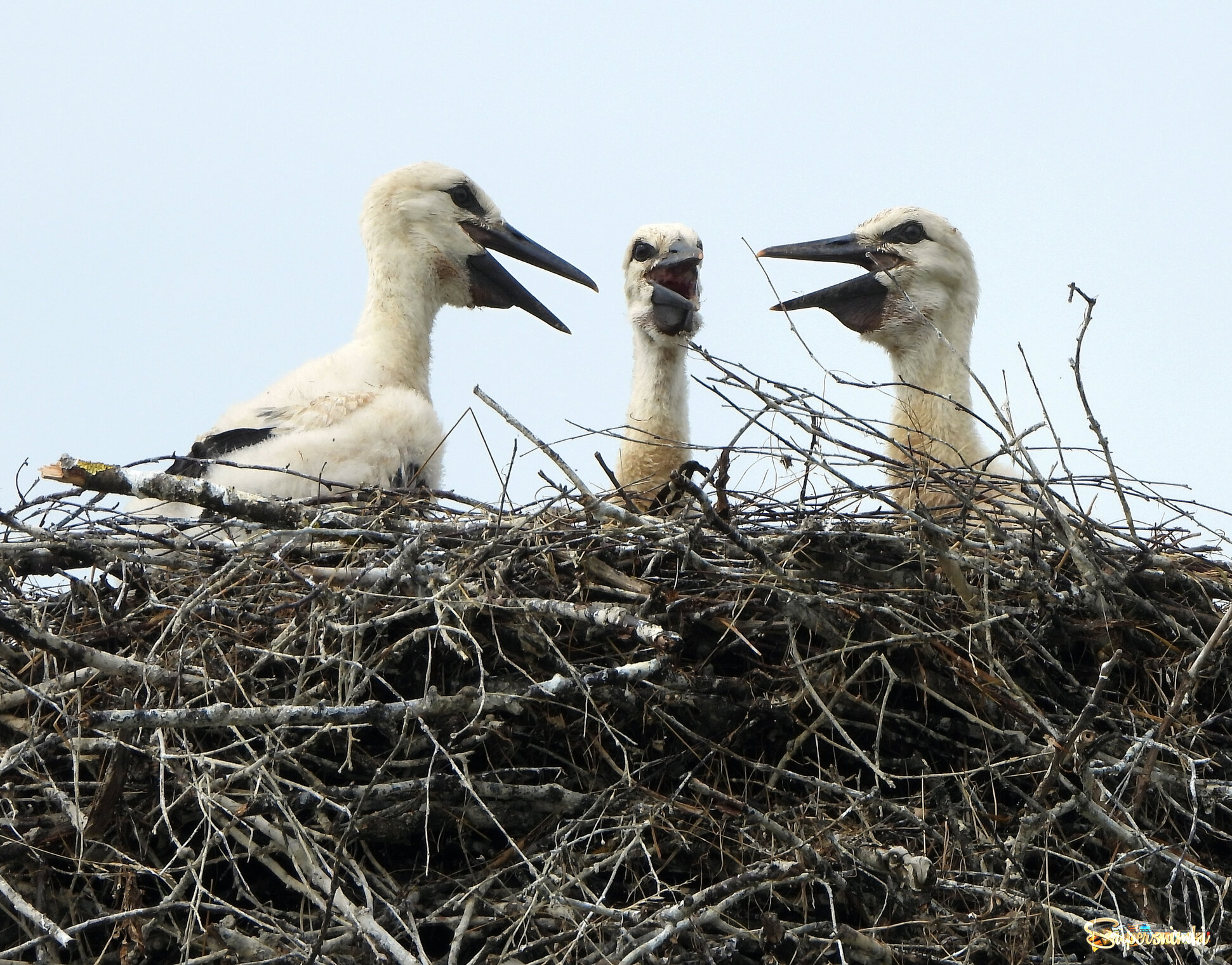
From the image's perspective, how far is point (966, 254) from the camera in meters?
5.65

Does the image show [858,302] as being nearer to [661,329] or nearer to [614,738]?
[661,329]

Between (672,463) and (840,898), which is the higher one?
(672,463)

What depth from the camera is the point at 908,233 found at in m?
5.63

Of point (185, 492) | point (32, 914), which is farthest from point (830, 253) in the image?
point (32, 914)

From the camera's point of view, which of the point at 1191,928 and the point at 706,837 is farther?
the point at 706,837

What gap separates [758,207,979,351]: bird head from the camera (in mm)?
5574

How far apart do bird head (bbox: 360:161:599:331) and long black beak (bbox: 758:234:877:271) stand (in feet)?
2.22

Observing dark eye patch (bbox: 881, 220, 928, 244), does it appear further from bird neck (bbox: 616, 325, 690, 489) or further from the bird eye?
the bird eye

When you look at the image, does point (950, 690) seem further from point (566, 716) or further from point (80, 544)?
point (80, 544)

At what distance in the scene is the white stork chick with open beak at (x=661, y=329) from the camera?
211 inches

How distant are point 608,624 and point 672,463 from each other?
1929mm

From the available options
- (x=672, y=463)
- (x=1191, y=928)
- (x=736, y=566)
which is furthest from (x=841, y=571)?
(x=672, y=463)

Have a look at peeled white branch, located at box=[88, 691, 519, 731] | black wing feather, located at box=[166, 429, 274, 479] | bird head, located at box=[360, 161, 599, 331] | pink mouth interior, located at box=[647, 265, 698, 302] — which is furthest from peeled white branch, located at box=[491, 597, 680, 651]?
bird head, located at box=[360, 161, 599, 331]

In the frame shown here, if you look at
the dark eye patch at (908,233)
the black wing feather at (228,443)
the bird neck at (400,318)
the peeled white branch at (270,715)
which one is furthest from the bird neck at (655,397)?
the peeled white branch at (270,715)
